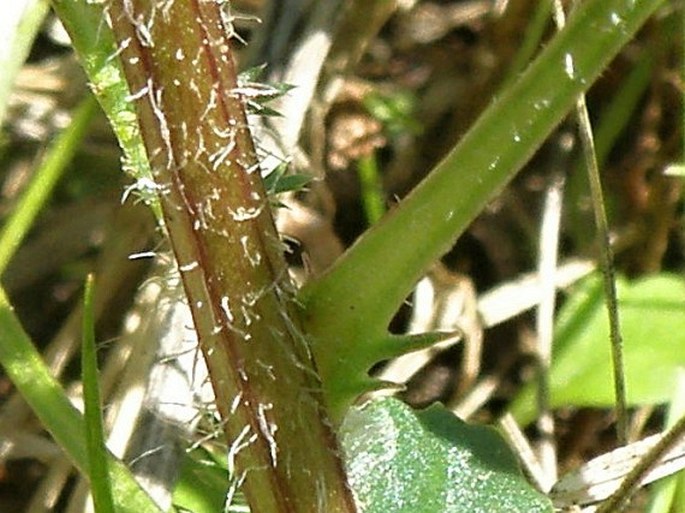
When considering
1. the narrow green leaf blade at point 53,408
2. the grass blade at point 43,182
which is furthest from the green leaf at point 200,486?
the grass blade at point 43,182

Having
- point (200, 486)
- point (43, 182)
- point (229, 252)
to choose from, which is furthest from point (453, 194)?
point (43, 182)

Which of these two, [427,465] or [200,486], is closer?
[427,465]

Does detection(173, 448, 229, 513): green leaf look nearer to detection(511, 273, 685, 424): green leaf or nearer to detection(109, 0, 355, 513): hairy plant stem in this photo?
detection(109, 0, 355, 513): hairy plant stem

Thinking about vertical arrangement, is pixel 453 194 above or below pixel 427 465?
above

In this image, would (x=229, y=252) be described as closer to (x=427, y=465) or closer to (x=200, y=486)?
(x=427, y=465)

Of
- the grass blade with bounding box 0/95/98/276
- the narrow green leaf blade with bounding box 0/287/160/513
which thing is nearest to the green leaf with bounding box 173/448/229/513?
the narrow green leaf blade with bounding box 0/287/160/513

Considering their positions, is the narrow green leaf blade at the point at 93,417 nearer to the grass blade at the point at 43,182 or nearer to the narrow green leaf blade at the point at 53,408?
the narrow green leaf blade at the point at 53,408
